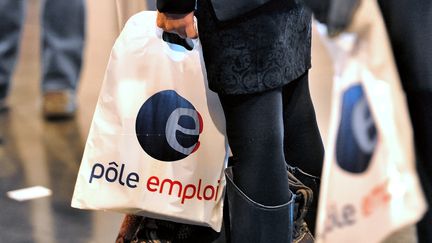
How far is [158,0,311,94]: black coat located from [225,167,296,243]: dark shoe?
21cm

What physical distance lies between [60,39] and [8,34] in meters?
0.21

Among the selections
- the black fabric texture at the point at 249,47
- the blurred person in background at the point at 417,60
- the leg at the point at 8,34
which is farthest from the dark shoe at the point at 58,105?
the blurred person in background at the point at 417,60

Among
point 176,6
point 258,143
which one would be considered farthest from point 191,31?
point 258,143

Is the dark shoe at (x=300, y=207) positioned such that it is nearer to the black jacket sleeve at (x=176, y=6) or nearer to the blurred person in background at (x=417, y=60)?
the blurred person in background at (x=417, y=60)

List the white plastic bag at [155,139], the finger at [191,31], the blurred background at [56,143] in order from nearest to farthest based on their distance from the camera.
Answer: the finger at [191,31]
the white plastic bag at [155,139]
the blurred background at [56,143]

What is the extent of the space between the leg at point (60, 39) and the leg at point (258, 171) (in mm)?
1578

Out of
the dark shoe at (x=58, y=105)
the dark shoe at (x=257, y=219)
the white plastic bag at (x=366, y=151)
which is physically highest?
the white plastic bag at (x=366, y=151)

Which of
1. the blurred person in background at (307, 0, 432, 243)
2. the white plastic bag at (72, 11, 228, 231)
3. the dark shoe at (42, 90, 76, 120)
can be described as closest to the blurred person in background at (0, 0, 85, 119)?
the dark shoe at (42, 90, 76, 120)

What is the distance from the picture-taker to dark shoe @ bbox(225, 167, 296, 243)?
1.18m

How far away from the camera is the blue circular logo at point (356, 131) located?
83 cm

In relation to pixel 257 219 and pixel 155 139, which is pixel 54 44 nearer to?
pixel 155 139

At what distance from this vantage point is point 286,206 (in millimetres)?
1195

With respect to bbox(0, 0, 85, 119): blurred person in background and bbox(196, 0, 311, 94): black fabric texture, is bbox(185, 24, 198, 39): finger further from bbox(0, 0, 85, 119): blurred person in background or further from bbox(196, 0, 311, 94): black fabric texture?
bbox(0, 0, 85, 119): blurred person in background

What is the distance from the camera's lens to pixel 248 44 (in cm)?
108
